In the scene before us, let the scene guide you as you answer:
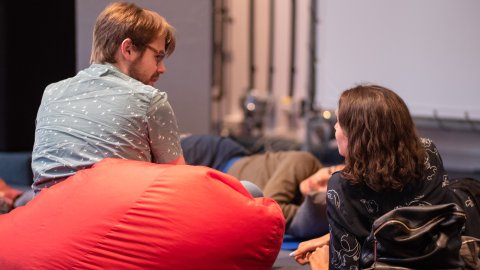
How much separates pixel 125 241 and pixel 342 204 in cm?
59

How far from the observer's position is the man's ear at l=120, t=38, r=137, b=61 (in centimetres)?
211

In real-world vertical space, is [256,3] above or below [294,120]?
above

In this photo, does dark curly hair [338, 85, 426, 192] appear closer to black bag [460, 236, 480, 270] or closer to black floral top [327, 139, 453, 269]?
black floral top [327, 139, 453, 269]

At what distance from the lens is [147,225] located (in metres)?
1.82

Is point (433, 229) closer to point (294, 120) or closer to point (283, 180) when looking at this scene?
point (283, 180)

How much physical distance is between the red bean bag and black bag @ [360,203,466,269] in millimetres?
279

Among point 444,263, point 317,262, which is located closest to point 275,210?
point 317,262

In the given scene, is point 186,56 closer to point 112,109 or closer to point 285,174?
point 285,174

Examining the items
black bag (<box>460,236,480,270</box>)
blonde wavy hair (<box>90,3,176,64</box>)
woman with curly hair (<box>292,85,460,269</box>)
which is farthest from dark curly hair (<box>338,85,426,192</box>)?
blonde wavy hair (<box>90,3,176,64</box>)

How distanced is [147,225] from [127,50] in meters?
0.57

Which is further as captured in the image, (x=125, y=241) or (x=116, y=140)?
(x=116, y=140)

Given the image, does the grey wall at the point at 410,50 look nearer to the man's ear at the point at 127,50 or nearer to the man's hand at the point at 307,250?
the man's hand at the point at 307,250

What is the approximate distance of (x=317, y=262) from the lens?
84.2 inches

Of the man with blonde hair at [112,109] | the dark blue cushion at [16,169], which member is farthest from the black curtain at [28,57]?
the man with blonde hair at [112,109]
